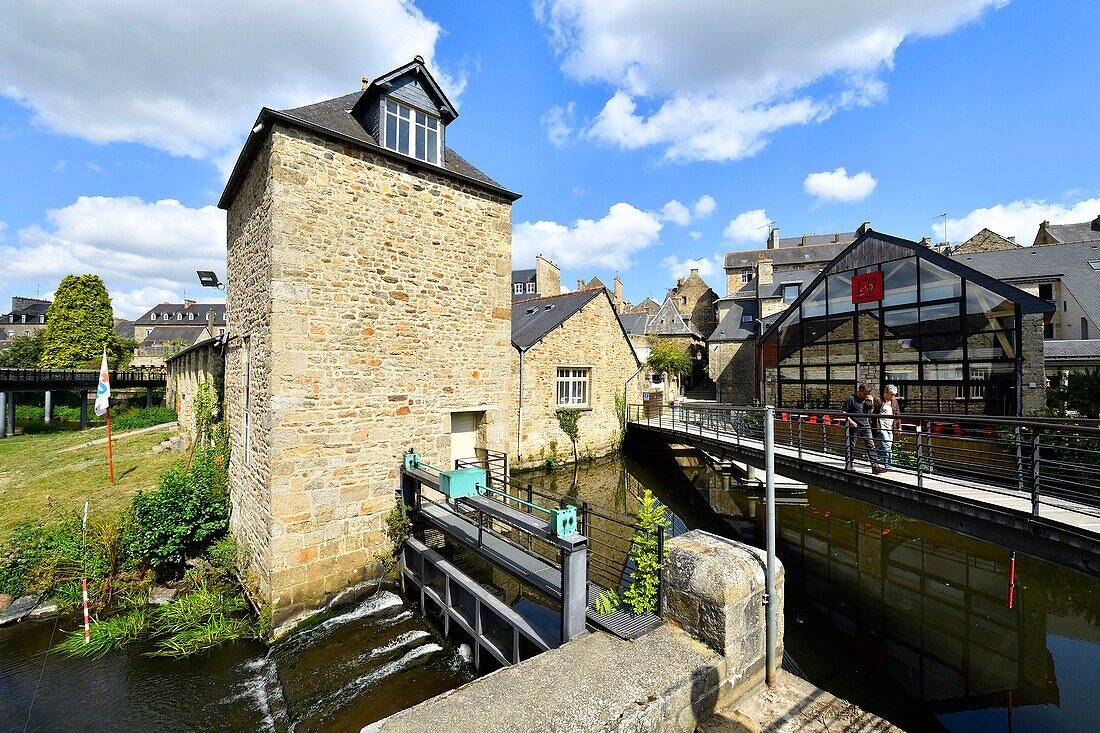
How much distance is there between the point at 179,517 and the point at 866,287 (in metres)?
19.1

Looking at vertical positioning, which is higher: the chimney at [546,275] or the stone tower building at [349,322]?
the chimney at [546,275]

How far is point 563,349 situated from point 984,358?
481 inches

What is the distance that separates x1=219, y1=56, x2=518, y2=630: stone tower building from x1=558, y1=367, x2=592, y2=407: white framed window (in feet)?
23.6

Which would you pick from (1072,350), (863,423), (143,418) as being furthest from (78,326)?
(1072,350)

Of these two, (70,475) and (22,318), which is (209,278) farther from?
(22,318)

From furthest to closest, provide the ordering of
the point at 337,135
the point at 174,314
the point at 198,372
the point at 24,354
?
the point at 174,314, the point at 24,354, the point at 198,372, the point at 337,135

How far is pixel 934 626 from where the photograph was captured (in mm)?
6141

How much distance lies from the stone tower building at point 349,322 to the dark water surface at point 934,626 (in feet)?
19.7

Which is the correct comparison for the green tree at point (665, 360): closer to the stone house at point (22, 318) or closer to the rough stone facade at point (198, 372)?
the rough stone facade at point (198, 372)

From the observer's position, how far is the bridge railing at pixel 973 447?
475 cm

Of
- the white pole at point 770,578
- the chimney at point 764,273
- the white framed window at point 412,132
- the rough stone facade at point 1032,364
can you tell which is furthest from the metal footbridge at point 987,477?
the chimney at point 764,273

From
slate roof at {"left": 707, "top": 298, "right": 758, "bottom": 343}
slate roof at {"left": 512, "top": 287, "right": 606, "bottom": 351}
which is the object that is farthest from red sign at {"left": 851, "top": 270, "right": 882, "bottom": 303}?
slate roof at {"left": 707, "top": 298, "right": 758, "bottom": 343}

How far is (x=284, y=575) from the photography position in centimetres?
623

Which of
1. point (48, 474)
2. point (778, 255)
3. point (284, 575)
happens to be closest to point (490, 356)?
point (284, 575)
